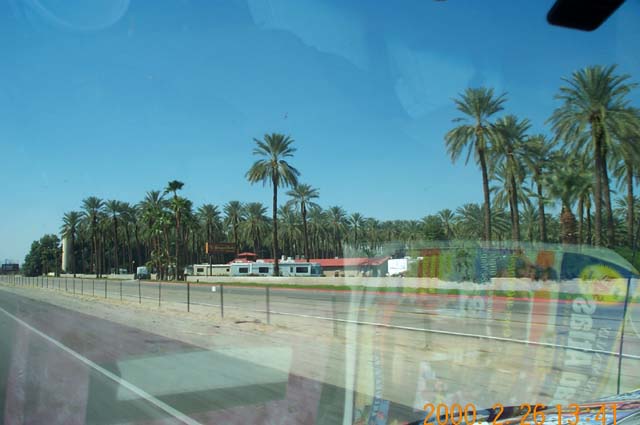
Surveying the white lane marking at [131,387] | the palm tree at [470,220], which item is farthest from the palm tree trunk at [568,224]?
the palm tree at [470,220]

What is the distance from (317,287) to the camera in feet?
128

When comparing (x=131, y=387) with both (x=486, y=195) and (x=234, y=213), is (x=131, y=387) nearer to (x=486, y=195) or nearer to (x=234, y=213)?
(x=486, y=195)

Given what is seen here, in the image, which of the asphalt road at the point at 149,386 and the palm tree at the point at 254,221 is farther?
the palm tree at the point at 254,221

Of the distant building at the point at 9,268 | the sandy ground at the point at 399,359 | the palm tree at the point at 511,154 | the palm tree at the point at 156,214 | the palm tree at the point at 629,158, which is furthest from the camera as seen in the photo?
the distant building at the point at 9,268

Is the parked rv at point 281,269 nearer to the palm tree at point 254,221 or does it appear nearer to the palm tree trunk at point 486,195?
the palm tree at point 254,221

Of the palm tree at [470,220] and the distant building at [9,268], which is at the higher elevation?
the palm tree at [470,220]

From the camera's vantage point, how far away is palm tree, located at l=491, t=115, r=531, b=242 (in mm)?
20891

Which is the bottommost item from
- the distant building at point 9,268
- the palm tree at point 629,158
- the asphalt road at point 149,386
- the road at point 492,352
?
the distant building at point 9,268

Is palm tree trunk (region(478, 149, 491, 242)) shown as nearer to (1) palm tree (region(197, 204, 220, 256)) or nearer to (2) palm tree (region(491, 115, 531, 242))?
(2) palm tree (region(491, 115, 531, 242))

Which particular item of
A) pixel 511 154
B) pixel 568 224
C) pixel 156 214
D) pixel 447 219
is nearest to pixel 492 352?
pixel 568 224

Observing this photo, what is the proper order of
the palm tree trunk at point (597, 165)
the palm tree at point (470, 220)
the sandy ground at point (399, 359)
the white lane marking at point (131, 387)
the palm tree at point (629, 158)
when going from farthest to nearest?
the palm tree at point (470, 220) → the palm tree trunk at point (597, 165) → the palm tree at point (629, 158) → the sandy ground at point (399, 359) → the white lane marking at point (131, 387)

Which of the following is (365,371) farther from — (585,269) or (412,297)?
(412,297)

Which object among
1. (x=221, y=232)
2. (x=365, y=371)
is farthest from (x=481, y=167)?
(x=221, y=232)

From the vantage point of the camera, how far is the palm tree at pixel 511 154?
2089cm
